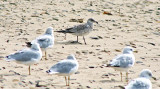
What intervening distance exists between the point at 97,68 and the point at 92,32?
3925mm

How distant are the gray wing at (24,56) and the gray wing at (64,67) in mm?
772

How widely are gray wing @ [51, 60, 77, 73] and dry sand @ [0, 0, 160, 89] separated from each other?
278 millimetres

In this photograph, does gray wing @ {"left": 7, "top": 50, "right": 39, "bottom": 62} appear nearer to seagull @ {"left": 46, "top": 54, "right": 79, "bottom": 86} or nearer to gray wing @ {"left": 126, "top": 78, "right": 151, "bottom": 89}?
seagull @ {"left": 46, "top": 54, "right": 79, "bottom": 86}

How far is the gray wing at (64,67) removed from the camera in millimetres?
8312

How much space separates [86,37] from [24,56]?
4553 mm

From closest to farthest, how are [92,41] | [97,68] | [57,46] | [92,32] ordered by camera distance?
[97,68]
[57,46]
[92,41]
[92,32]

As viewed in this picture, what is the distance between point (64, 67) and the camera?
8375mm

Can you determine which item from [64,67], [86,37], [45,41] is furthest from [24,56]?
[86,37]

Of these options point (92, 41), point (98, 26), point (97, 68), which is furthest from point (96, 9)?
point (97, 68)

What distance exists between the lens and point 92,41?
1268cm

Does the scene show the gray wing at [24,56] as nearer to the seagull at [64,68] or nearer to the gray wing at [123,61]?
the seagull at [64,68]

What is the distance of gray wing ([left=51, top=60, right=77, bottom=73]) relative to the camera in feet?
27.3

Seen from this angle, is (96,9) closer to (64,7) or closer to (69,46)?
(64,7)

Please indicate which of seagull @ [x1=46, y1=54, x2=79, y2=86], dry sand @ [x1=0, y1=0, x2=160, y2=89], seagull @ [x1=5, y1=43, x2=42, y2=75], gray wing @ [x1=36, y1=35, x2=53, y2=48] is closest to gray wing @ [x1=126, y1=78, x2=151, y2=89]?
dry sand @ [x1=0, y1=0, x2=160, y2=89]
